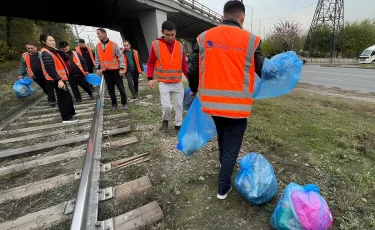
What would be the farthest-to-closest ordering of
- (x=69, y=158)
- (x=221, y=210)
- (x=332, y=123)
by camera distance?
(x=332, y=123) → (x=69, y=158) → (x=221, y=210)

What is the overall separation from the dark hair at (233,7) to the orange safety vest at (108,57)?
3.60 meters

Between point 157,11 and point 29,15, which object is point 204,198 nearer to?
point 157,11

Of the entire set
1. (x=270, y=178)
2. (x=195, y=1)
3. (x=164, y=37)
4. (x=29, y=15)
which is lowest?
(x=270, y=178)

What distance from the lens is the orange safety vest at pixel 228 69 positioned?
72.5 inches

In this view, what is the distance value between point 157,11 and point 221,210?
18.3m

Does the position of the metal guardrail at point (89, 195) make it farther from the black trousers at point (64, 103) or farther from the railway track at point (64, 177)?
the black trousers at point (64, 103)

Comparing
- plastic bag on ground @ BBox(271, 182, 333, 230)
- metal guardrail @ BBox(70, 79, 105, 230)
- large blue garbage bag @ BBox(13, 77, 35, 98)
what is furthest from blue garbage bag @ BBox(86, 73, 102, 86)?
plastic bag on ground @ BBox(271, 182, 333, 230)

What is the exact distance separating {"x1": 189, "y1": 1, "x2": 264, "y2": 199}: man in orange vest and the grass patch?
49 centimetres

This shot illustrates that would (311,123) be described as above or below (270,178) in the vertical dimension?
below

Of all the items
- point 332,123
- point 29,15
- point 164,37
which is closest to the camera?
point 164,37

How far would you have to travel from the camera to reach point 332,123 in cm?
440

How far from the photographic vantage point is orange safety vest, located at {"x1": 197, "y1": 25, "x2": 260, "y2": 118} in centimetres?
184

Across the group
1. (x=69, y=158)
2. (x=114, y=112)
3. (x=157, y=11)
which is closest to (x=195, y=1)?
(x=157, y=11)

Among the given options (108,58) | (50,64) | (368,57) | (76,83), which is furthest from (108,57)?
(368,57)
